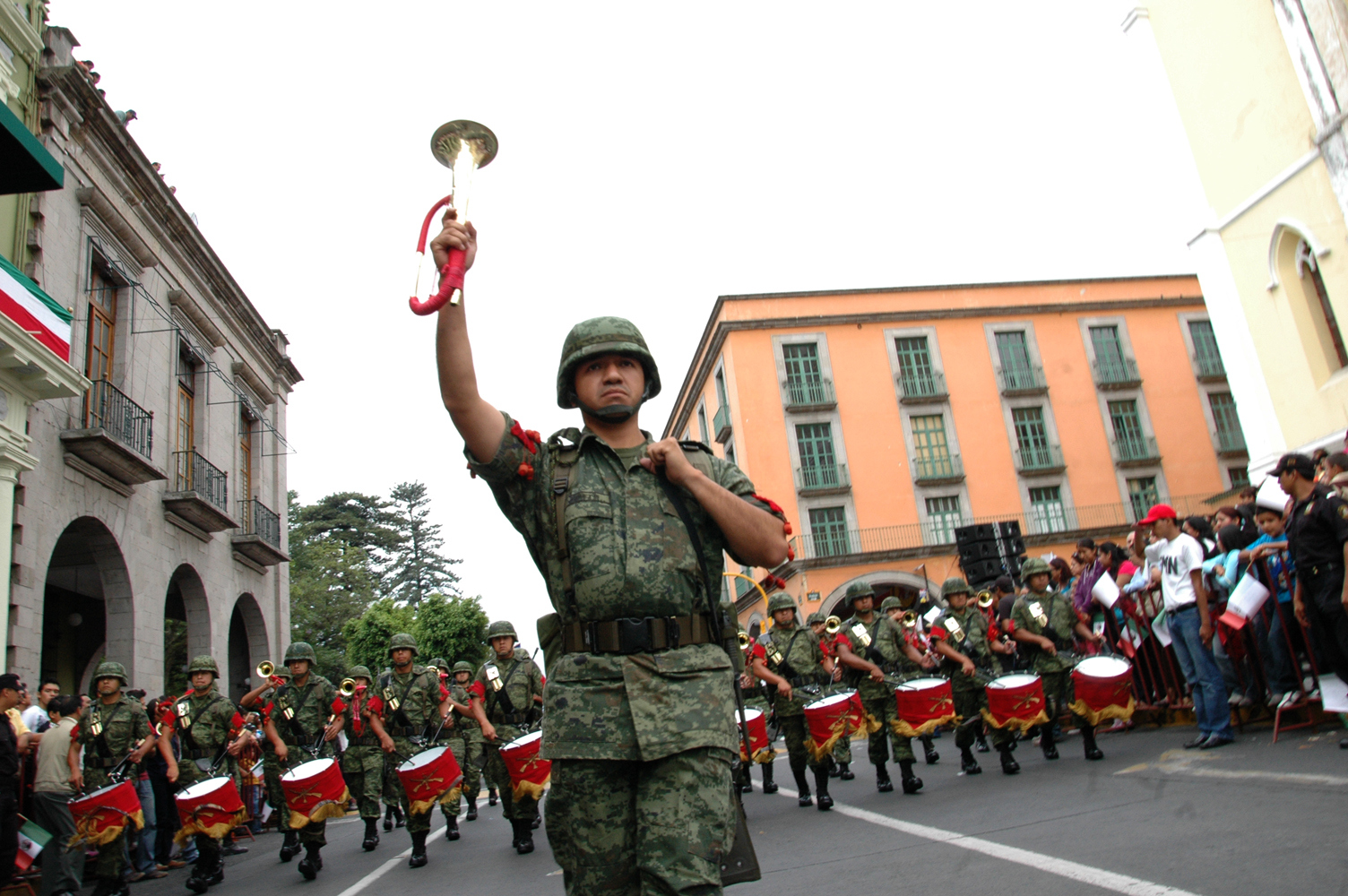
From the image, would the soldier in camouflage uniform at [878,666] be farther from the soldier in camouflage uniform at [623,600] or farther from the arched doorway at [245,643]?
the arched doorway at [245,643]

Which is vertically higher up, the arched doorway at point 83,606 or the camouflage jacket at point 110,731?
the arched doorway at point 83,606

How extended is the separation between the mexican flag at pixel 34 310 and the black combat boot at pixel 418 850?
8432 mm

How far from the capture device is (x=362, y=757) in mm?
10641

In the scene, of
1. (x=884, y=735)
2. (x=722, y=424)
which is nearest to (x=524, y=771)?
(x=884, y=735)

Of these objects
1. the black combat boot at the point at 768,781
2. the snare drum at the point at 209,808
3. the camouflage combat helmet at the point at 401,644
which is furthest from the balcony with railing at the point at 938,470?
the snare drum at the point at 209,808

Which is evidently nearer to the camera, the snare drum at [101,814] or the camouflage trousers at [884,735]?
the snare drum at [101,814]

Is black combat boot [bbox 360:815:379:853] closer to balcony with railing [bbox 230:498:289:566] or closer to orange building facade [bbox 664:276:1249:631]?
balcony with railing [bbox 230:498:289:566]

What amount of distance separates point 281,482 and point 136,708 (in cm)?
1639

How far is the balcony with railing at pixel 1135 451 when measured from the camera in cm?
3856

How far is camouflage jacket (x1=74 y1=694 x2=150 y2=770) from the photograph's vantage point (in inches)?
389

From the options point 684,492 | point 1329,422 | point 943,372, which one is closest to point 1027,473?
point 943,372

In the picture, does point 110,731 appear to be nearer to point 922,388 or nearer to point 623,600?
point 623,600

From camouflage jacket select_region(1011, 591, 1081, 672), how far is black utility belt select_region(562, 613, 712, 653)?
25.4ft

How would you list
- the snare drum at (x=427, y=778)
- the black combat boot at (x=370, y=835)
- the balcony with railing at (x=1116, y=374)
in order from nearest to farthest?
1. the snare drum at (x=427, y=778)
2. the black combat boot at (x=370, y=835)
3. the balcony with railing at (x=1116, y=374)
